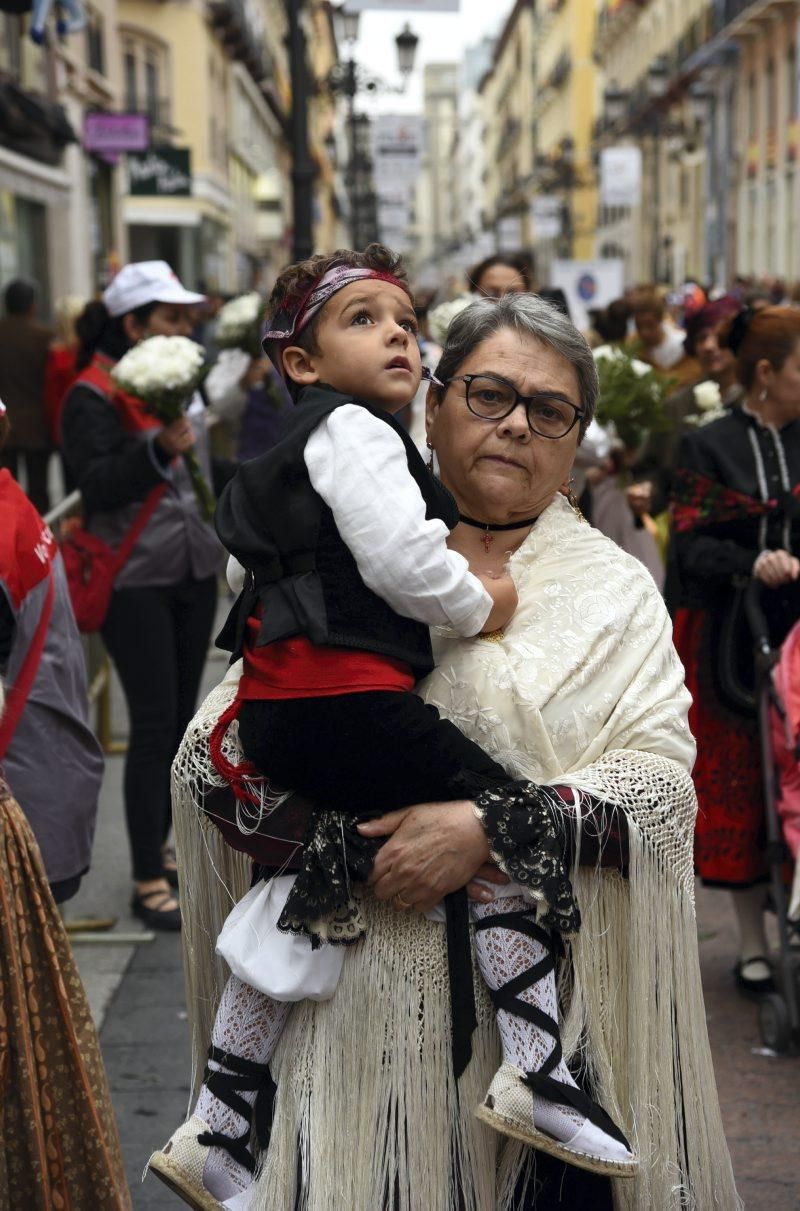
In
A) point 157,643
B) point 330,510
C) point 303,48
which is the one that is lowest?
point 157,643

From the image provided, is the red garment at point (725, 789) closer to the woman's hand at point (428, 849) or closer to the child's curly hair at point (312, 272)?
the child's curly hair at point (312, 272)

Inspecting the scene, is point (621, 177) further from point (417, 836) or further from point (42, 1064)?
point (417, 836)

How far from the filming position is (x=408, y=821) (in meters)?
2.42

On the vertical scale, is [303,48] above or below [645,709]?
above

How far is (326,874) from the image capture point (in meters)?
2.42

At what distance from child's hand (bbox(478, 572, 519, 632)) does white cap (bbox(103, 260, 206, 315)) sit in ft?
10.8

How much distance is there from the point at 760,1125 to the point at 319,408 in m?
2.59

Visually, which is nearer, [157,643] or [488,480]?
[488,480]

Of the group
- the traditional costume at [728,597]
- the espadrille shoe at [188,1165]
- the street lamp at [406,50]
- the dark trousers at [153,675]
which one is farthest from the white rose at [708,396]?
the street lamp at [406,50]

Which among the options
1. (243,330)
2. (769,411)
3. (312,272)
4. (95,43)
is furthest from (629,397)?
(95,43)

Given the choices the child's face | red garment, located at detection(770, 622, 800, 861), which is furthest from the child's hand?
red garment, located at detection(770, 622, 800, 861)

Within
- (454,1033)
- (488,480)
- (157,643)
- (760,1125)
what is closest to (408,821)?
(454,1033)

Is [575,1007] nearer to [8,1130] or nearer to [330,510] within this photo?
[330,510]

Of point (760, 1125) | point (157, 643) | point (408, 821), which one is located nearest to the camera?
point (408, 821)
